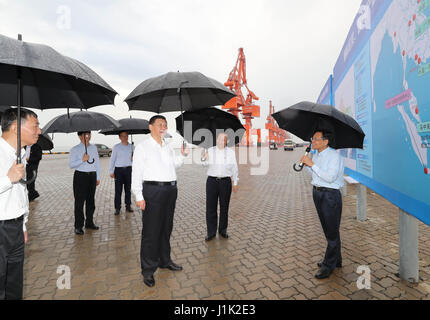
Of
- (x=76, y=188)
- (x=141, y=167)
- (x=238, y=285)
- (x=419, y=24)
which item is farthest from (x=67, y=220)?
(x=419, y=24)

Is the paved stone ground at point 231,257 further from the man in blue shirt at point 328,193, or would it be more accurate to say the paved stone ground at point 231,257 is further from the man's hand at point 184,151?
the man's hand at point 184,151

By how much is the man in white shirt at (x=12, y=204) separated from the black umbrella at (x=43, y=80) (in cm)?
12

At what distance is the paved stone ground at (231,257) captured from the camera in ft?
9.51

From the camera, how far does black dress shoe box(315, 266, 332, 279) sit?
10.3 ft

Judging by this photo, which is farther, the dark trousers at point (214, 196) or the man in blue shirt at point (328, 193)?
the dark trousers at point (214, 196)

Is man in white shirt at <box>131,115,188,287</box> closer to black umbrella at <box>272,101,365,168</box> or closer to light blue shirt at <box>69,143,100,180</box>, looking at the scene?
black umbrella at <box>272,101,365,168</box>

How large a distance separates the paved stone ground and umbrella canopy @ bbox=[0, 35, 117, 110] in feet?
8.02

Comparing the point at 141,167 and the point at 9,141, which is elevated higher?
the point at 9,141

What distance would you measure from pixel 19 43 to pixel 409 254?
4.90m

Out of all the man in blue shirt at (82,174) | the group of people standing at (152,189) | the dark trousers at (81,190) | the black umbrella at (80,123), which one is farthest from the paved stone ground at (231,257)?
the black umbrella at (80,123)

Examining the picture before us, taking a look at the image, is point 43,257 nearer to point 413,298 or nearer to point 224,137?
point 224,137

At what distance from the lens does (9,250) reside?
204cm

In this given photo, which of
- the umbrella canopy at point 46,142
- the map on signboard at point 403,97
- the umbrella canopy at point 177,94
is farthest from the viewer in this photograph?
the umbrella canopy at point 46,142

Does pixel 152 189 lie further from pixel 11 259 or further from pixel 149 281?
pixel 11 259
